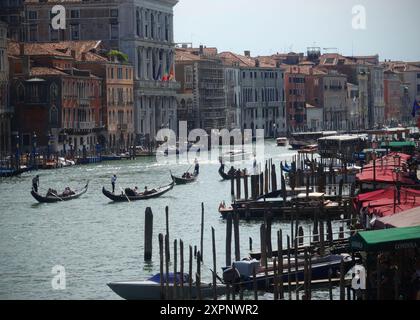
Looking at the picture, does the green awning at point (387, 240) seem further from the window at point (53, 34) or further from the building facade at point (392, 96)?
the building facade at point (392, 96)

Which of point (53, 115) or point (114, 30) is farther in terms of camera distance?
point (114, 30)

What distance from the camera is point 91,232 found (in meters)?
23.0

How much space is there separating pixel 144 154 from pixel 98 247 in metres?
24.5

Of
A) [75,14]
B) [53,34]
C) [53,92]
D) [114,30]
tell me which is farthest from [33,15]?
[53,92]

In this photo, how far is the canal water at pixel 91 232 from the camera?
17.7 metres

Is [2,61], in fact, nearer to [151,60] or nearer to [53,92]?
[53,92]

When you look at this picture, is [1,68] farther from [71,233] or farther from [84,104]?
[71,233]

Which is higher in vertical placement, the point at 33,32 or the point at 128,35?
the point at 33,32

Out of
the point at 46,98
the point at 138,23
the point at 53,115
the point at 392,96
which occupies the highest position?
the point at 138,23

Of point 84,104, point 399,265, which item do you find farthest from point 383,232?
point 84,104

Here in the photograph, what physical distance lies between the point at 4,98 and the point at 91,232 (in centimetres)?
2000

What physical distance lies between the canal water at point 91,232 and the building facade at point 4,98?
6565mm

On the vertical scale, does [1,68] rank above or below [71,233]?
above
